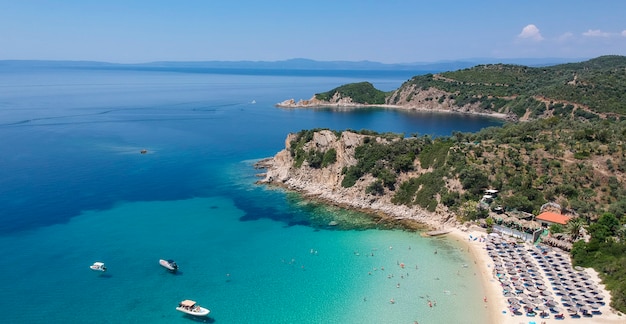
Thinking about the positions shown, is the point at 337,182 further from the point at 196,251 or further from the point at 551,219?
the point at 551,219

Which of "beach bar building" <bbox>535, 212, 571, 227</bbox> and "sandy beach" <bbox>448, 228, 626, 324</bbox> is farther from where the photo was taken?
"beach bar building" <bbox>535, 212, 571, 227</bbox>

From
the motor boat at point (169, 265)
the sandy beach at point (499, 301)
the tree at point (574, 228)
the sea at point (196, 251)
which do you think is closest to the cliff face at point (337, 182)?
the sea at point (196, 251)

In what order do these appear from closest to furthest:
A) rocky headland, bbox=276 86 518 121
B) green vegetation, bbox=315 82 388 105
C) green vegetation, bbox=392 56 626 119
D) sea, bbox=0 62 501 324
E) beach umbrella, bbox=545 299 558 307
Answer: beach umbrella, bbox=545 299 558 307 → sea, bbox=0 62 501 324 → green vegetation, bbox=392 56 626 119 → rocky headland, bbox=276 86 518 121 → green vegetation, bbox=315 82 388 105

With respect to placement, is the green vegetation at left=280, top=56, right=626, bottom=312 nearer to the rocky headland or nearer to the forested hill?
the forested hill

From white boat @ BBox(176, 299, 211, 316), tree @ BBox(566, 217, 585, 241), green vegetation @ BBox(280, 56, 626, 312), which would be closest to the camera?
white boat @ BBox(176, 299, 211, 316)

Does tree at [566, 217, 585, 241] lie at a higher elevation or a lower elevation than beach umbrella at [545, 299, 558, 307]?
higher

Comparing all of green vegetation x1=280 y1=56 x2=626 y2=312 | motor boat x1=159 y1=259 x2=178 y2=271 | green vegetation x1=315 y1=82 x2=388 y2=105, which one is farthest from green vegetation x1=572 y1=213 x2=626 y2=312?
green vegetation x1=315 y1=82 x2=388 y2=105

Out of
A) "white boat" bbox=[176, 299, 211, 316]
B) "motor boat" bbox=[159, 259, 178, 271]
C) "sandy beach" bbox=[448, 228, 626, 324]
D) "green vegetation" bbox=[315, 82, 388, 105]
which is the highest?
"green vegetation" bbox=[315, 82, 388, 105]
